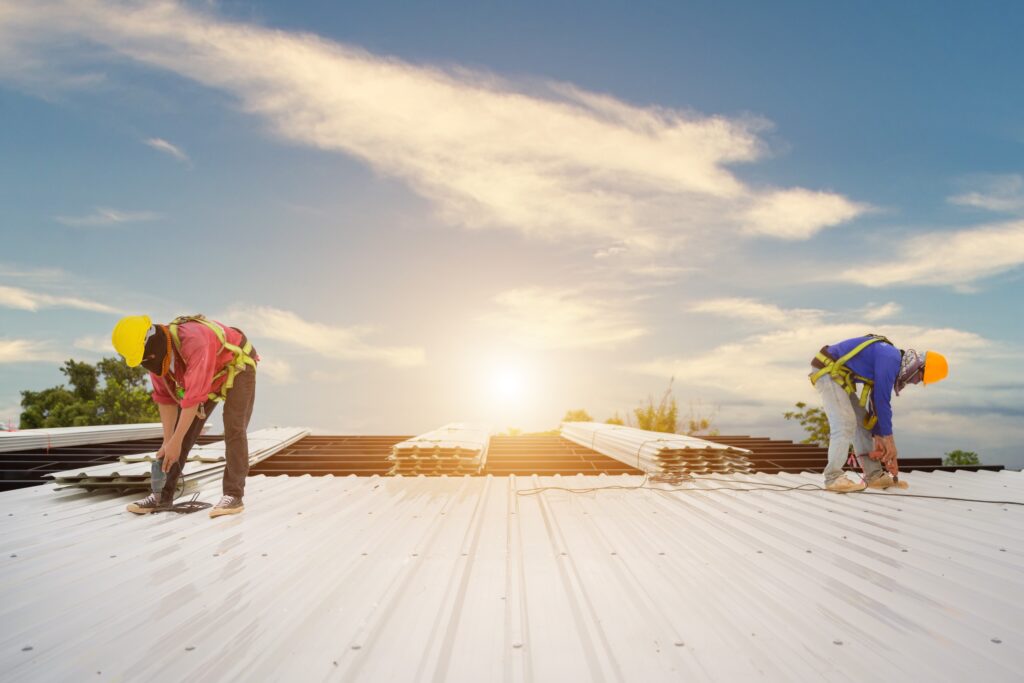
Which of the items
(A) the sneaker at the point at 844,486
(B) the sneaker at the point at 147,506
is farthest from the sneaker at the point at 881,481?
(B) the sneaker at the point at 147,506

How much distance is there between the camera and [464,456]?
652 centimetres

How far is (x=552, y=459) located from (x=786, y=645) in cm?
529

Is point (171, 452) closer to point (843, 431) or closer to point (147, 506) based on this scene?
point (147, 506)

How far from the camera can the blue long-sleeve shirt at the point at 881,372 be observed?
5539 mm

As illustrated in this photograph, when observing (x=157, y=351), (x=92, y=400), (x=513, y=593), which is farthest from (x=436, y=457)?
(x=92, y=400)

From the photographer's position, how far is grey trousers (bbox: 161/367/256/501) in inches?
185

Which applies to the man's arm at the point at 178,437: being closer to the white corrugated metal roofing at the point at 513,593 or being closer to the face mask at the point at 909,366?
the white corrugated metal roofing at the point at 513,593

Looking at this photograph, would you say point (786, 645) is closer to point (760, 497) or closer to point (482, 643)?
point (482, 643)

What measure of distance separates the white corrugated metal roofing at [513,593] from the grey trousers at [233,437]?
31 centimetres

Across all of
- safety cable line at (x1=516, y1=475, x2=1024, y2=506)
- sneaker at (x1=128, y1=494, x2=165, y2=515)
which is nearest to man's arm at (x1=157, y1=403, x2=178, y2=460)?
sneaker at (x1=128, y1=494, x2=165, y2=515)

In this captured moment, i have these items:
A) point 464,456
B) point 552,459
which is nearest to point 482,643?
point 464,456

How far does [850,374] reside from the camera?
19.0 feet

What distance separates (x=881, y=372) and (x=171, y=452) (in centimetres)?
624

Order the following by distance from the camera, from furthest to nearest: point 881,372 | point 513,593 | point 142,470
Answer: point 881,372, point 142,470, point 513,593
